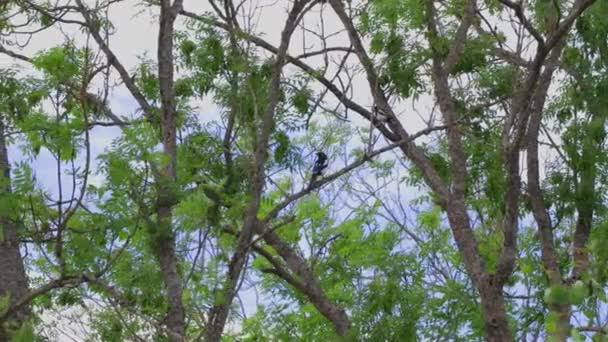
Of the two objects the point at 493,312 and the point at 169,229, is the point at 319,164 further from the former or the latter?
the point at 493,312

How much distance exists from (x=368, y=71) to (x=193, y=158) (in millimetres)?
2791

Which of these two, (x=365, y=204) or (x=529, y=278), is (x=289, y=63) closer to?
(x=529, y=278)

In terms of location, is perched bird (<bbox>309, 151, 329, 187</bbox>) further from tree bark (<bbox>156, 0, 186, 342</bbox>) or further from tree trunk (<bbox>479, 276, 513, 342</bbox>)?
tree trunk (<bbox>479, 276, 513, 342</bbox>)

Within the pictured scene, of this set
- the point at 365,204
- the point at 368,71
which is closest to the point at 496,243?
the point at 368,71

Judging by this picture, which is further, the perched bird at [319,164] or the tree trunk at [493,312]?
the tree trunk at [493,312]

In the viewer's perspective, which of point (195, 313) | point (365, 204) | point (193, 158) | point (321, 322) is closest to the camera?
point (195, 313)

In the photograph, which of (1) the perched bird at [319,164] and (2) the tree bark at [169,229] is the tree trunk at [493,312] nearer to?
(1) the perched bird at [319,164]

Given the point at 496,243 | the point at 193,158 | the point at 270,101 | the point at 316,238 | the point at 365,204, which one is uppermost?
the point at 365,204

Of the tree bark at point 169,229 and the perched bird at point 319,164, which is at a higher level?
the perched bird at point 319,164

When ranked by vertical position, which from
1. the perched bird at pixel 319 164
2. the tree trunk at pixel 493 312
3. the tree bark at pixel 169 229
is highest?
the tree trunk at pixel 493 312

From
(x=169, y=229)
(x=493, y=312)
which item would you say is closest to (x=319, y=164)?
(x=169, y=229)

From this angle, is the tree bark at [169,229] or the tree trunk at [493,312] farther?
the tree trunk at [493,312]

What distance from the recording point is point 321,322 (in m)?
14.1

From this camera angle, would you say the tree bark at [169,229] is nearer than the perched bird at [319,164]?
Yes
